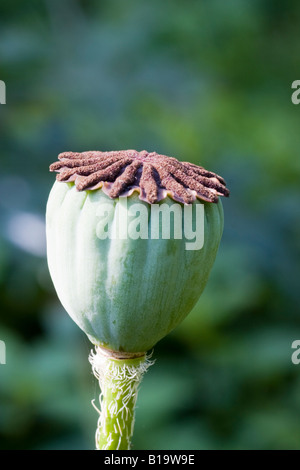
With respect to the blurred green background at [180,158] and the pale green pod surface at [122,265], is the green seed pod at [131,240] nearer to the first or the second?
the pale green pod surface at [122,265]

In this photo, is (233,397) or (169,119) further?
(169,119)

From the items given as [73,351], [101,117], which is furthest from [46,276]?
[101,117]

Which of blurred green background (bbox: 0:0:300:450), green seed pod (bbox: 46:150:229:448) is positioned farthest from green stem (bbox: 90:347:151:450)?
blurred green background (bbox: 0:0:300:450)

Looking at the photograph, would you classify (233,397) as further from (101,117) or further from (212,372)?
(101,117)

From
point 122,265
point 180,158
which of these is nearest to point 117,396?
point 122,265

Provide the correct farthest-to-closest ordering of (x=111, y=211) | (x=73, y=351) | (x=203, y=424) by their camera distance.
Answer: (x=203, y=424) < (x=73, y=351) < (x=111, y=211)

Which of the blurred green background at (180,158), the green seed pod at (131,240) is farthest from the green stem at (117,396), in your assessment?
the blurred green background at (180,158)
